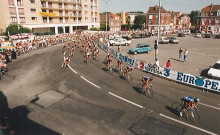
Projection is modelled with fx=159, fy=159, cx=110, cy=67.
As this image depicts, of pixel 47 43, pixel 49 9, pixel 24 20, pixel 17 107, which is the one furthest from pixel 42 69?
pixel 49 9

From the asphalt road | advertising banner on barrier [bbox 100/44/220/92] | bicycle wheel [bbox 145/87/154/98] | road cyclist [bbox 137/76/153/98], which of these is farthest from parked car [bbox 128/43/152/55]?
bicycle wheel [bbox 145/87/154/98]

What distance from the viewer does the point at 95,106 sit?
10.1 m

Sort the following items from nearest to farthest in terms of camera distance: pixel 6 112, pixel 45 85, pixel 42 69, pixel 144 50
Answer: pixel 6 112, pixel 45 85, pixel 42 69, pixel 144 50

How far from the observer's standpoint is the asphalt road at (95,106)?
808 centimetres

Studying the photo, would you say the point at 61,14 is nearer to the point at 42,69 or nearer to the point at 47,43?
the point at 47,43

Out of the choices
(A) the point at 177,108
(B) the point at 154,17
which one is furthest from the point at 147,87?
(B) the point at 154,17

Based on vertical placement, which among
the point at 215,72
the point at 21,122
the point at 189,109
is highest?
the point at 215,72

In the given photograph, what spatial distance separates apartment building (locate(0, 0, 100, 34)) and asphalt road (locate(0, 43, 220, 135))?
40.2m

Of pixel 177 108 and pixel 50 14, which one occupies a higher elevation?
pixel 50 14

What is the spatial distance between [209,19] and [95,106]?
87.3 metres

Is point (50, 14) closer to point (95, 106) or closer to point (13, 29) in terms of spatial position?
point (13, 29)

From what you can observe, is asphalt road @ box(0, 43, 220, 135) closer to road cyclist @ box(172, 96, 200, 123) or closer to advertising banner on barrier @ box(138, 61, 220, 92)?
road cyclist @ box(172, 96, 200, 123)

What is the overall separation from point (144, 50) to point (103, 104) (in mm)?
18797

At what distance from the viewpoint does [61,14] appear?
Result: 61.4 metres
